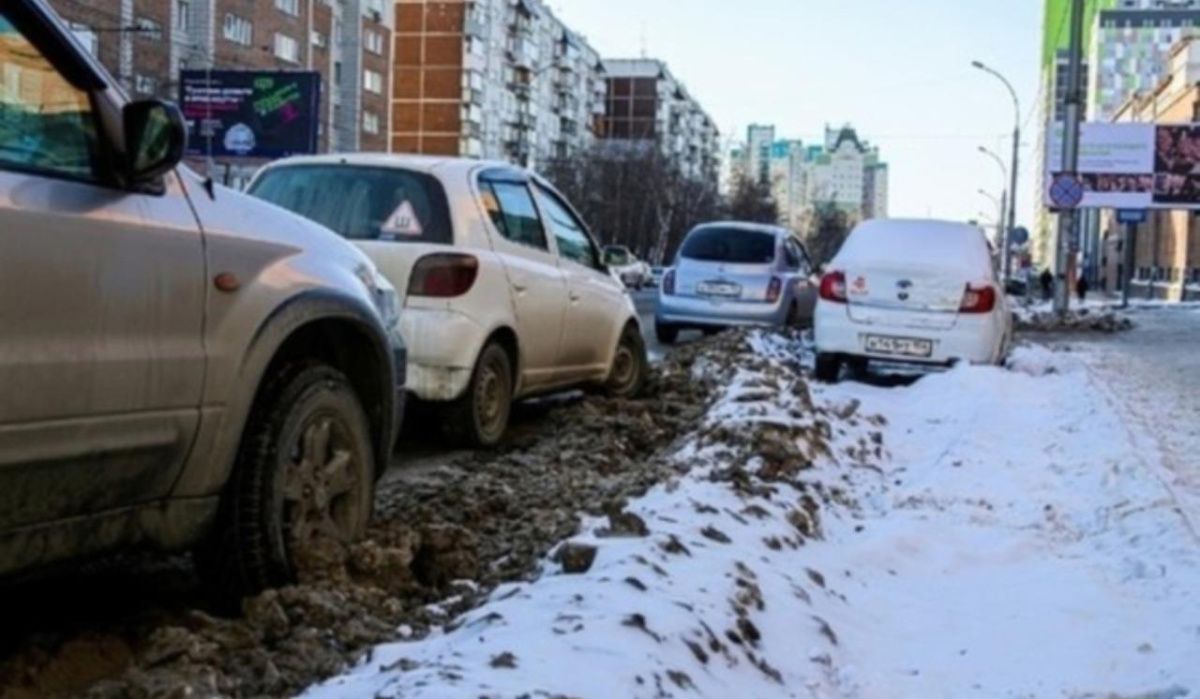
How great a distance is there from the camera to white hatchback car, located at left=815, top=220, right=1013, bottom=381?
1172 cm

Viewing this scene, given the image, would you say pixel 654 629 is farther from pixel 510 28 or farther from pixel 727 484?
pixel 510 28

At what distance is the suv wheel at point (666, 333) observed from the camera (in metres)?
18.0

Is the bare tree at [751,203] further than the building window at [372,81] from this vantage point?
Yes

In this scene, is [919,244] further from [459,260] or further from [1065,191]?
[1065,191]

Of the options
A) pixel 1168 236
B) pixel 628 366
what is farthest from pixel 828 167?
pixel 628 366

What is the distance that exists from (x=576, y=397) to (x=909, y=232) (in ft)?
12.8

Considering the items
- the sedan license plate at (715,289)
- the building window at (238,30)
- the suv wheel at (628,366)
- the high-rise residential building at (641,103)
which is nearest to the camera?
the suv wheel at (628,366)

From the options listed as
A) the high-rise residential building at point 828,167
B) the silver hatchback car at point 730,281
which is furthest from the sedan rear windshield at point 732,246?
the high-rise residential building at point 828,167

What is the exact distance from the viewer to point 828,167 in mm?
166750

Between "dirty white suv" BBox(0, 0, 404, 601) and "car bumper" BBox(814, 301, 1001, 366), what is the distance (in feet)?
25.7

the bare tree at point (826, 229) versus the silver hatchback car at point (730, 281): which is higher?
the bare tree at point (826, 229)

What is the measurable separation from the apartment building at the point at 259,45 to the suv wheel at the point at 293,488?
3635 centimetres

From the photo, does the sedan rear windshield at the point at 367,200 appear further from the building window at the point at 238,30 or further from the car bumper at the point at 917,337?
the building window at the point at 238,30

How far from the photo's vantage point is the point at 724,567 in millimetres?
4469
